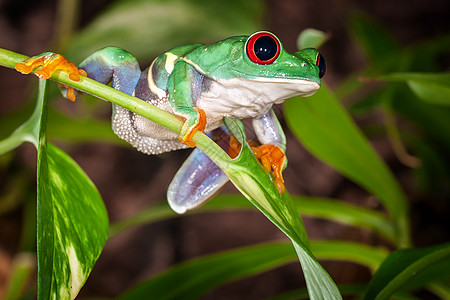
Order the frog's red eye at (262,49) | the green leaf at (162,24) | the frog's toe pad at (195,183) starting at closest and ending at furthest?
the frog's red eye at (262,49), the frog's toe pad at (195,183), the green leaf at (162,24)

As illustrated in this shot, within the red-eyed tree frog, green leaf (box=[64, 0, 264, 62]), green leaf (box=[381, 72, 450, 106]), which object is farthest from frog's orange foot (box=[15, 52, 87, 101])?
green leaf (box=[64, 0, 264, 62])

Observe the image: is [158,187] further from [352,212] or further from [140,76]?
[140,76]

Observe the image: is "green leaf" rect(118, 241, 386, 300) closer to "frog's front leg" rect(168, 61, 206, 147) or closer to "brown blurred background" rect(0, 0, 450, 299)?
"frog's front leg" rect(168, 61, 206, 147)

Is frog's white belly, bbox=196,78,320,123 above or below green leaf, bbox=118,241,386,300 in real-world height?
above

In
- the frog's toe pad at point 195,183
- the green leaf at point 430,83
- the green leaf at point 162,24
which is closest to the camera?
the frog's toe pad at point 195,183

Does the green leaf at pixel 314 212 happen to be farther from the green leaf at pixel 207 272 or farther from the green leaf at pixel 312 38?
the green leaf at pixel 312 38

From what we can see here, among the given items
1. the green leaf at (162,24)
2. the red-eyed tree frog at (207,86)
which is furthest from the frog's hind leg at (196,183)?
the green leaf at (162,24)
